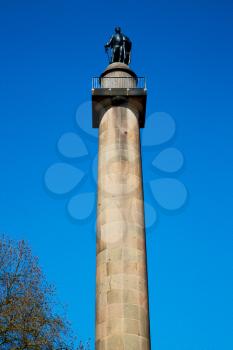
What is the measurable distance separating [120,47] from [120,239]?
38.9ft

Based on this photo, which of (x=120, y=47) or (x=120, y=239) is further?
(x=120, y=47)

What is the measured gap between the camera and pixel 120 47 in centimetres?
2706

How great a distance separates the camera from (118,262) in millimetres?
18891

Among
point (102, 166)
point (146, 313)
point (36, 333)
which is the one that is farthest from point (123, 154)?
point (36, 333)

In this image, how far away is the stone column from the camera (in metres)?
17.7

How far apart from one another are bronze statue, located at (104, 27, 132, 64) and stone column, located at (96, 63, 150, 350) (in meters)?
4.21

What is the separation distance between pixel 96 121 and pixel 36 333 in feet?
33.5

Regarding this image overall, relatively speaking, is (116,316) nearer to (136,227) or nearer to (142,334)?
(142,334)

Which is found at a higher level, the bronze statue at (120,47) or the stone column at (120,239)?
the bronze statue at (120,47)

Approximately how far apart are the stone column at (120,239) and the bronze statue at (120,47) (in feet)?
13.8

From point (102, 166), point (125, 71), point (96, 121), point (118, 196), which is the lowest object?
point (118, 196)

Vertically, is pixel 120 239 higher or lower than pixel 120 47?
lower

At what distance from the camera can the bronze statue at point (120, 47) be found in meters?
26.9

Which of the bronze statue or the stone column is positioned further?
the bronze statue
